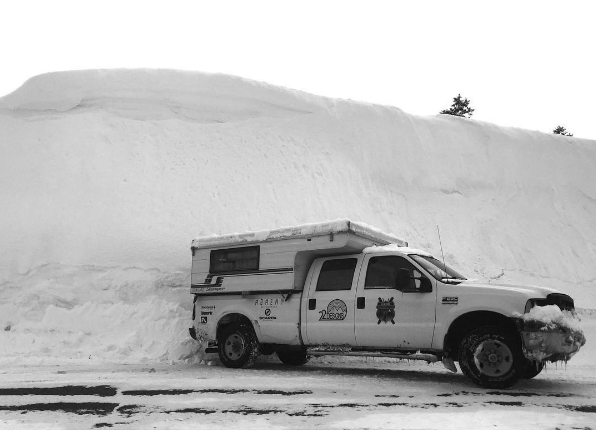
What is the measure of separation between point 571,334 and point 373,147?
1595cm

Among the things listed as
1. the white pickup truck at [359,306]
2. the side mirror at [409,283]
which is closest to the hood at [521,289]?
the white pickup truck at [359,306]

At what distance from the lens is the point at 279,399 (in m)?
6.71

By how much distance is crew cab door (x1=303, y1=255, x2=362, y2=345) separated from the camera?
919cm

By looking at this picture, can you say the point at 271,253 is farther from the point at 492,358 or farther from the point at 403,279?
the point at 492,358

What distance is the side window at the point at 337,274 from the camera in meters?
9.44

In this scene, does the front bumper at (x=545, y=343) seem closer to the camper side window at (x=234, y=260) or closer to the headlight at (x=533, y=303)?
the headlight at (x=533, y=303)

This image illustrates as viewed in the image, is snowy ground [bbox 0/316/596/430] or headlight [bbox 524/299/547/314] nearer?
snowy ground [bbox 0/316/596/430]

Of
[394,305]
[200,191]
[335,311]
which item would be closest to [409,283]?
[394,305]

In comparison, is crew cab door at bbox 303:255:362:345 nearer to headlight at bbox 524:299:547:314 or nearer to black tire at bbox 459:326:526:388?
black tire at bbox 459:326:526:388

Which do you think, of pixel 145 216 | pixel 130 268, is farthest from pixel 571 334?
pixel 145 216

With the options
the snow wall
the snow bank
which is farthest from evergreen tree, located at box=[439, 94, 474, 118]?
the snow bank

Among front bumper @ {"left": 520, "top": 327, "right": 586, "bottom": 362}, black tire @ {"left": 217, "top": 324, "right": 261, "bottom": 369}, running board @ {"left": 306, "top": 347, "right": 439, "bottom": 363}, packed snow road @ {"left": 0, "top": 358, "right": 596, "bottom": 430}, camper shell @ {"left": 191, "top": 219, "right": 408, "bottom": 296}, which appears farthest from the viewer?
black tire @ {"left": 217, "top": 324, "right": 261, "bottom": 369}

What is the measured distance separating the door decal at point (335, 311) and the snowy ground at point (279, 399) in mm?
923

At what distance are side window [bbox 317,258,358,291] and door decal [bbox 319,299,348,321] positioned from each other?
25 cm
